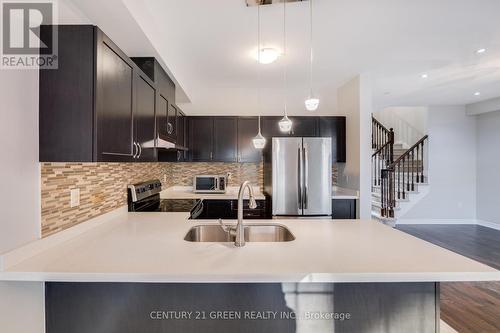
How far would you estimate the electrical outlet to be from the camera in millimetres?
1675

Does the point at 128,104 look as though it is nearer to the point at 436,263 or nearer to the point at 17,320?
the point at 17,320

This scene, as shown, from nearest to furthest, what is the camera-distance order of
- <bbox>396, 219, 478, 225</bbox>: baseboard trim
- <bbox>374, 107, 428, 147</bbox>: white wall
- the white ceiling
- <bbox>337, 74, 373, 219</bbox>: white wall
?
the white ceiling → <bbox>337, 74, 373, 219</bbox>: white wall → <bbox>396, 219, 478, 225</bbox>: baseboard trim → <bbox>374, 107, 428, 147</bbox>: white wall

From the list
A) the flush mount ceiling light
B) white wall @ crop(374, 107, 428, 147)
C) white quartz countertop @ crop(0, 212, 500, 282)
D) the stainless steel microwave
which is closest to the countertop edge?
white quartz countertop @ crop(0, 212, 500, 282)

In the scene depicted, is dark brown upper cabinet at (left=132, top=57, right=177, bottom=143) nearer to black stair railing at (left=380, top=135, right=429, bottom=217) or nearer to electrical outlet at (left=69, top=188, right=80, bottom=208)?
electrical outlet at (left=69, top=188, right=80, bottom=208)

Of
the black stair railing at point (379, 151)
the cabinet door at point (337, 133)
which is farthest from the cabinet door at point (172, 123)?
the black stair railing at point (379, 151)

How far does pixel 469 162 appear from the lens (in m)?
5.89

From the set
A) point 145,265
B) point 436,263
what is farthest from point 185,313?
point 436,263

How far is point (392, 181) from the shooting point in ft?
17.6

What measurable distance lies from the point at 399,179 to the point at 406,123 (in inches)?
108

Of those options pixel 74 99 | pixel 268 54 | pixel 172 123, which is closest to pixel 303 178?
pixel 268 54

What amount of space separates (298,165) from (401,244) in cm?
203

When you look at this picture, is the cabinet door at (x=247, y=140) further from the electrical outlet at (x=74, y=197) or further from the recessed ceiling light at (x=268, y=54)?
the electrical outlet at (x=74, y=197)

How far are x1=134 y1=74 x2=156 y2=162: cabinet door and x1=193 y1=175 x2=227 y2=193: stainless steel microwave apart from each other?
1804mm

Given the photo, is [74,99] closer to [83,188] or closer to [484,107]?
[83,188]
